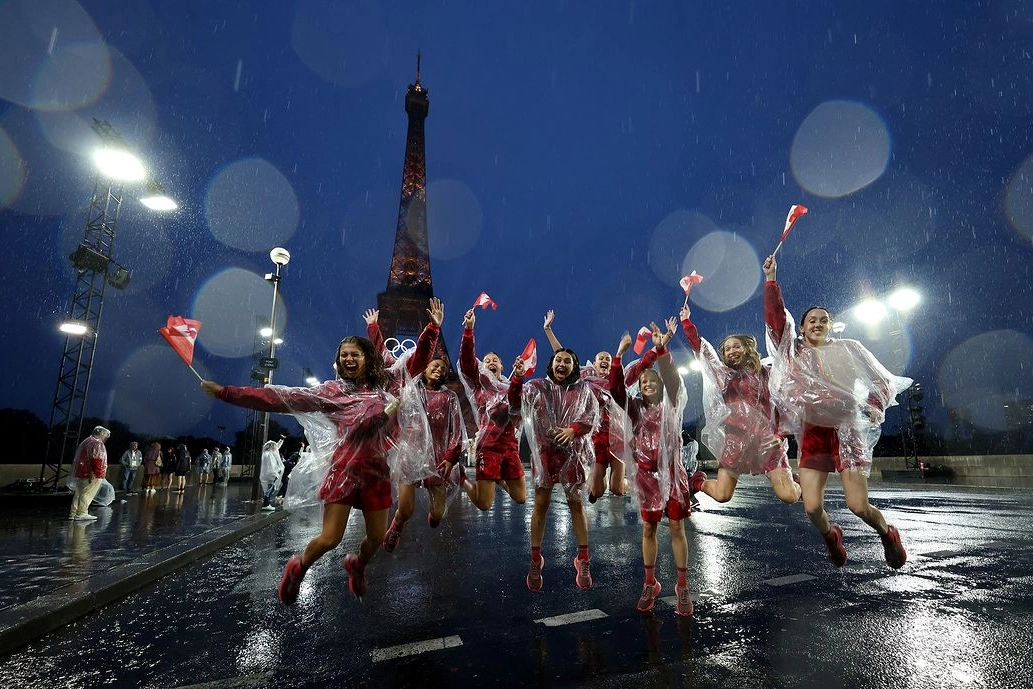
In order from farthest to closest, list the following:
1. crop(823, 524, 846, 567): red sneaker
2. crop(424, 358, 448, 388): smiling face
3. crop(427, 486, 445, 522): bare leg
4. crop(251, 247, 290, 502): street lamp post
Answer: crop(251, 247, 290, 502): street lamp post
crop(427, 486, 445, 522): bare leg
crop(424, 358, 448, 388): smiling face
crop(823, 524, 846, 567): red sneaker

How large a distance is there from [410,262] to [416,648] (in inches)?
2017

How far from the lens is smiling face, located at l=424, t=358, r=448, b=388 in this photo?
6.33 meters

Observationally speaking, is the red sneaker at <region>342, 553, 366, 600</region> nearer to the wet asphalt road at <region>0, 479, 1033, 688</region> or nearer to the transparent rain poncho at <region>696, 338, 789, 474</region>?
the wet asphalt road at <region>0, 479, 1033, 688</region>

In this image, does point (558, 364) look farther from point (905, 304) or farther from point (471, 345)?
point (905, 304)

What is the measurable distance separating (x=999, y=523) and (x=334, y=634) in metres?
10.3

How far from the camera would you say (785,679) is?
306cm

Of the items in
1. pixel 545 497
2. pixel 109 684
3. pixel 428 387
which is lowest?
pixel 109 684

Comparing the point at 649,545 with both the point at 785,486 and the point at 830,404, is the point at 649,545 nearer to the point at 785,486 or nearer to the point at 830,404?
the point at 785,486

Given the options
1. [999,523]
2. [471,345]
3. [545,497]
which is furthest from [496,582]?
[999,523]

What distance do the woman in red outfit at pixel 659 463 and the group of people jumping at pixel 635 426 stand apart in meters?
0.01

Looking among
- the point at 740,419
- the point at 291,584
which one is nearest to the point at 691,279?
the point at 740,419

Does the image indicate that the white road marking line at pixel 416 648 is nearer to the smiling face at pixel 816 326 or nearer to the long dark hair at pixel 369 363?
the long dark hair at pixel 369 363

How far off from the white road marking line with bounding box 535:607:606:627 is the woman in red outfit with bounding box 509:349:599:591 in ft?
2.55

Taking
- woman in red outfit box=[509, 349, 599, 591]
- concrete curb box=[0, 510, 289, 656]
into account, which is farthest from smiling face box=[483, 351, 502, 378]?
concrete curb box=[0, 510, 289, 656]
